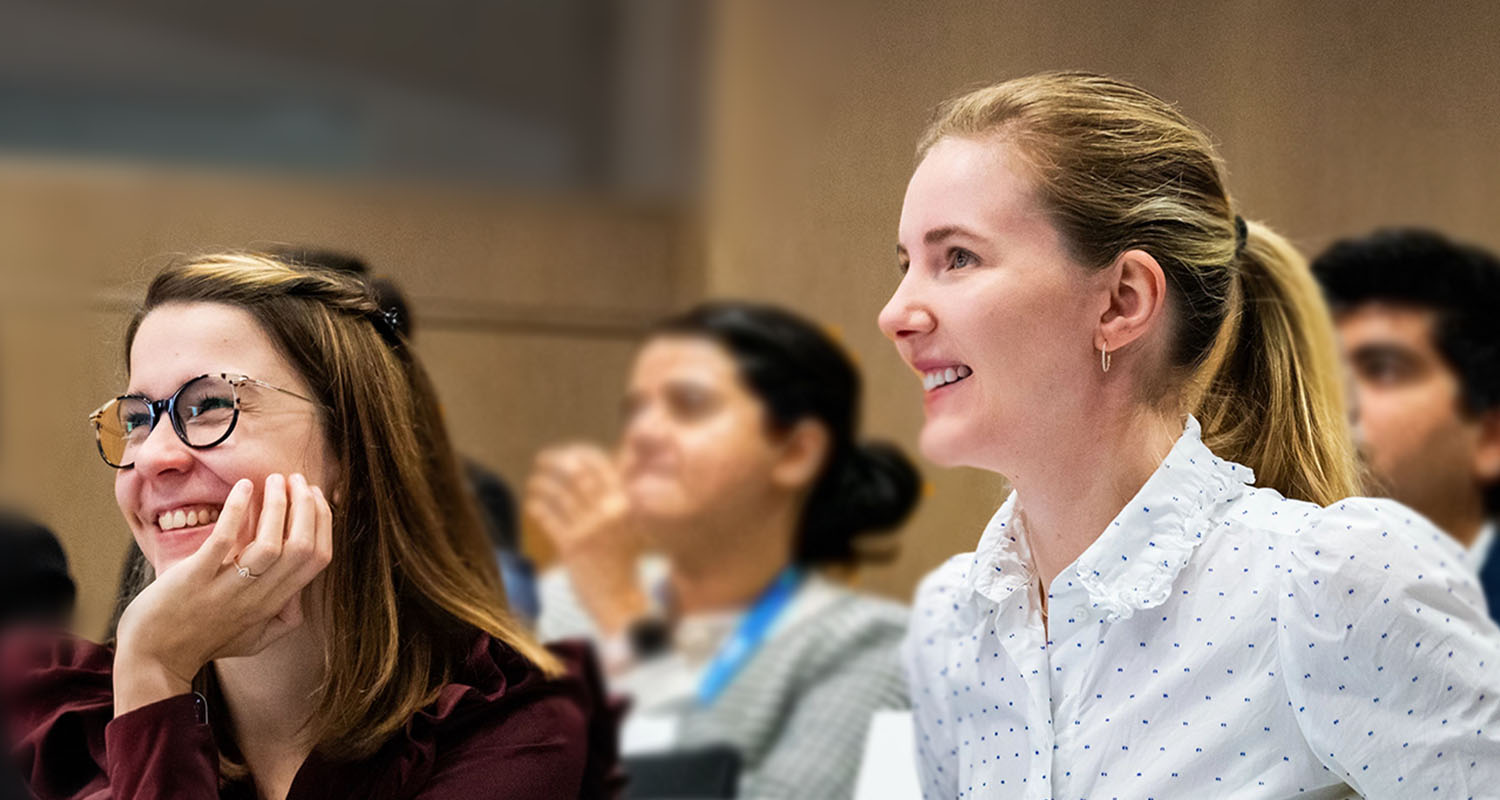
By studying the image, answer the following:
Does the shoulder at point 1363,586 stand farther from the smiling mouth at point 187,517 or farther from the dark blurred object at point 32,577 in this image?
the dark blurred object at point 32,577

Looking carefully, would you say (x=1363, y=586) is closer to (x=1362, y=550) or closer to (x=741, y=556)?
(x=1362, y=550)

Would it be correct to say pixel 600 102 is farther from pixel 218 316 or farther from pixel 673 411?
pixel 218 316

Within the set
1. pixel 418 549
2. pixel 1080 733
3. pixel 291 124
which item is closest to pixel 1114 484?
pixel 1080 733

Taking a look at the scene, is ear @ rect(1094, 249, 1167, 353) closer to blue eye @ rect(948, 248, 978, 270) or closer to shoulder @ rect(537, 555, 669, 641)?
blue eye @ rect(948, 248, 978, 270)

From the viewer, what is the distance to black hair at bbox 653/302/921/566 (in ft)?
8.05

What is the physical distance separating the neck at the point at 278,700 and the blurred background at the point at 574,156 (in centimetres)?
15

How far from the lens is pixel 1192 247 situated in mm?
1189

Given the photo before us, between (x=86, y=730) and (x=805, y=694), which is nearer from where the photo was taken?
(x=86, y=730)

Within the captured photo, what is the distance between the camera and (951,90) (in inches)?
53.6

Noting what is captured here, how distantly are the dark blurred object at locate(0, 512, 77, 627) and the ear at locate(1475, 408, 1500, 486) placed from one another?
1.64 m

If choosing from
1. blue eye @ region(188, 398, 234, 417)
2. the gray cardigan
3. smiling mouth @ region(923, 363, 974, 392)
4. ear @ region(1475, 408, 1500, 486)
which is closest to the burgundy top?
blue eye @ region(188, 398, 234, 417)

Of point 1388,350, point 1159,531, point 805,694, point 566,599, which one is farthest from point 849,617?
point 1159,531

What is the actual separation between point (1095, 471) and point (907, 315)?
0.61 ft

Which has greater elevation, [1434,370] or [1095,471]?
[1095,471]
